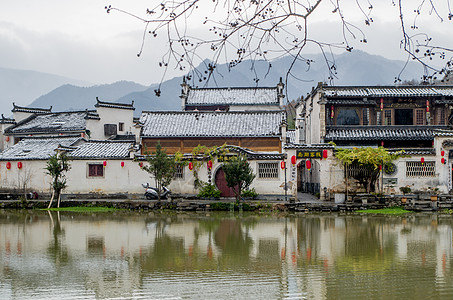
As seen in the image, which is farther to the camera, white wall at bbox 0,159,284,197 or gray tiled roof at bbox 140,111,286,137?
gray tiled roof at bbox 140,111,286,137

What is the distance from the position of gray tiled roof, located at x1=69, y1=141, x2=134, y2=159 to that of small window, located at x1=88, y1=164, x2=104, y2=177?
0.54 meters

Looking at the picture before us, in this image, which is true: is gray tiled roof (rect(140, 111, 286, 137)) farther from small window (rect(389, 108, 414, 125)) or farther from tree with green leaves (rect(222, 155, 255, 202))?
small window (rect(389, 108, 414, 125))

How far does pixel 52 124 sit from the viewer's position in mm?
40688

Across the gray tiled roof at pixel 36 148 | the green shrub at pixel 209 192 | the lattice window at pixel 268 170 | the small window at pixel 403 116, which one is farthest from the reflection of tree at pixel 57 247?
the small window at pixel 403 116

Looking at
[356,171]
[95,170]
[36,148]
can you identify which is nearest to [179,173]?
[95,170]

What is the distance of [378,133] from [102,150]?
51.1ft

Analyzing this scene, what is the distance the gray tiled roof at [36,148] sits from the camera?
3044 cm

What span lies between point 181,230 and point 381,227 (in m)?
7.41

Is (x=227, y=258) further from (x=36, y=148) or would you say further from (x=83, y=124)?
(x=83, y=124)

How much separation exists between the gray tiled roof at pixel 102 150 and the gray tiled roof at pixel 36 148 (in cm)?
141

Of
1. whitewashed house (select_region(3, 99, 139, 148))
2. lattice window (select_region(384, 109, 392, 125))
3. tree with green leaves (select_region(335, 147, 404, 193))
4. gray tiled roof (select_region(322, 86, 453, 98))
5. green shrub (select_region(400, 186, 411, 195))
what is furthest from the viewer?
whitewashed house (select_region(3, 99, 139, 148))

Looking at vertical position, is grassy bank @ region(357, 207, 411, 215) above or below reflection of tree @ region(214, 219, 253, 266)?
above

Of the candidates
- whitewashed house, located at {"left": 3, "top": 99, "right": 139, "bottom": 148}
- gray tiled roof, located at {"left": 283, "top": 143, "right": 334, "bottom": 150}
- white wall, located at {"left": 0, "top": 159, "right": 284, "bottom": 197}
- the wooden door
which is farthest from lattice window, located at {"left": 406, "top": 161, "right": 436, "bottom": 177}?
whitewashed house, located at {"left": 3, "top": 99, "right": 139, "bottom": 148}

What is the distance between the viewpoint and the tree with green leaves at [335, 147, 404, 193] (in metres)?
26.5
